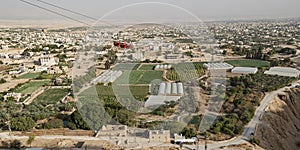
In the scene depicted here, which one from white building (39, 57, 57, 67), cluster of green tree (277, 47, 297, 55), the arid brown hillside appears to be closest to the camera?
the arid brown hillside

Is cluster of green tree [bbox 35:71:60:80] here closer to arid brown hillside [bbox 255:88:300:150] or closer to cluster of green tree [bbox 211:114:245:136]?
cluster of green tree [bbox 211:114:245:136]

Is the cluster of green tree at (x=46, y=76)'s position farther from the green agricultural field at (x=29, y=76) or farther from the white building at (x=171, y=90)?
the white building at (x=171, y=90)

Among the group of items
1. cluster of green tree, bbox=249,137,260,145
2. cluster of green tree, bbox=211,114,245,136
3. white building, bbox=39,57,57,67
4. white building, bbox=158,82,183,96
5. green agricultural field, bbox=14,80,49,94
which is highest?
white building, bbox=39,57,57,67

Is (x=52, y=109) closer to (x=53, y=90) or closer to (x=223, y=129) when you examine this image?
(x=53, y=90)

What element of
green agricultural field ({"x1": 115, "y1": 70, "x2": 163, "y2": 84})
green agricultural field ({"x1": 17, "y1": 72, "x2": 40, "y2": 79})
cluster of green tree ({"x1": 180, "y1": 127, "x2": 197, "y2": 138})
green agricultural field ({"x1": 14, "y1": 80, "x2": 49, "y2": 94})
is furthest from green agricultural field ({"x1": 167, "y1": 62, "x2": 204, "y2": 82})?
green agricultural field ({"x1": 17, "y1": 72, "x2": 40, "y2": 79})

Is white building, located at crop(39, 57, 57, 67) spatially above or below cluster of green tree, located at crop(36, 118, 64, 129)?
above

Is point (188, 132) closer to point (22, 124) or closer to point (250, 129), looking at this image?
point (250, 129)

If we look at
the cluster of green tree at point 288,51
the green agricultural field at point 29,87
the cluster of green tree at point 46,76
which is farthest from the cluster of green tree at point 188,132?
the cluster of green tree at point 288,51

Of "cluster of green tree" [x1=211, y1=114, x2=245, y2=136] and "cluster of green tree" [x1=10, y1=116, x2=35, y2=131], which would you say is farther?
"cluster of green tree" [x1=10, y1=116, x2=35, y2=131]
